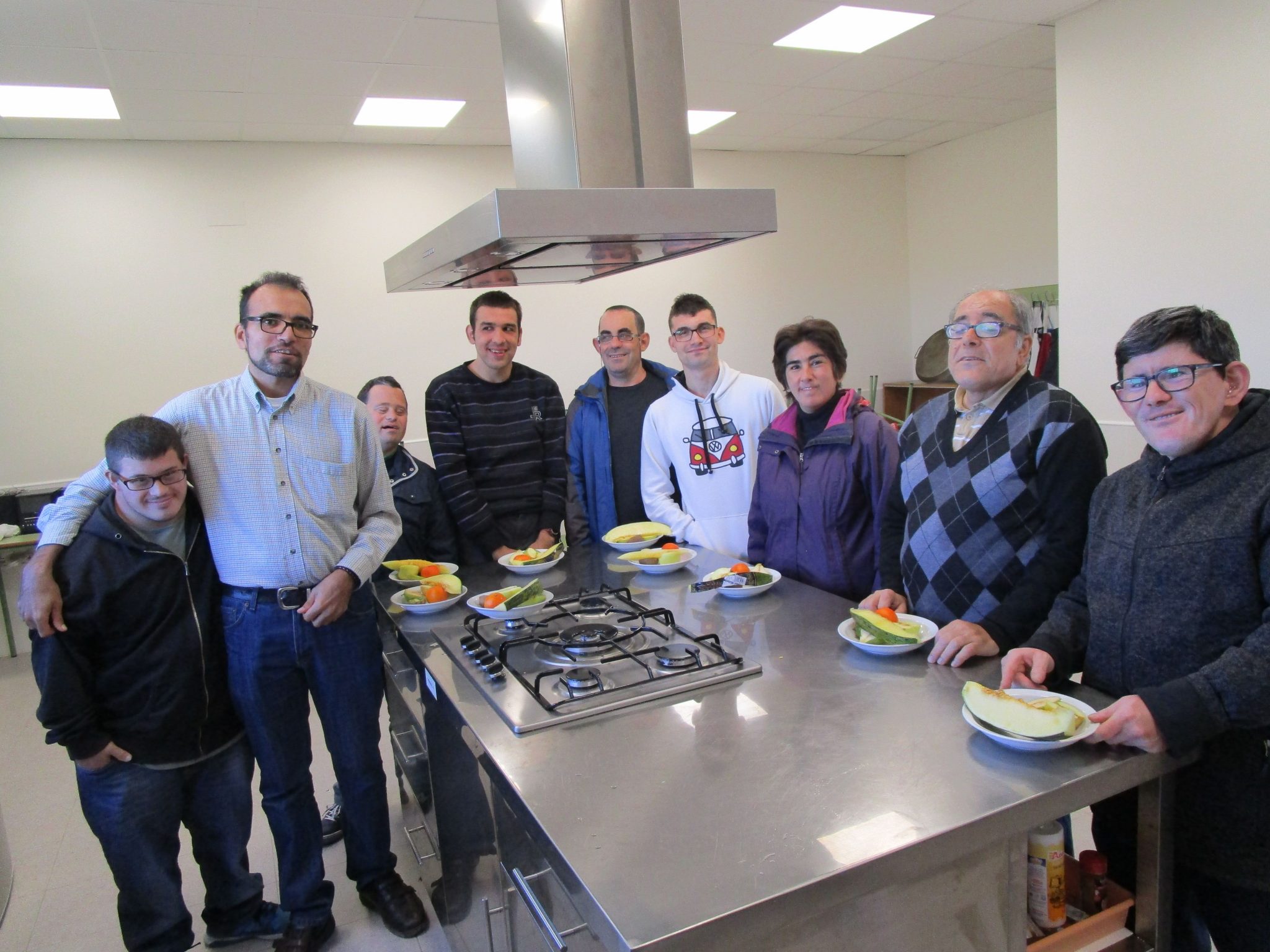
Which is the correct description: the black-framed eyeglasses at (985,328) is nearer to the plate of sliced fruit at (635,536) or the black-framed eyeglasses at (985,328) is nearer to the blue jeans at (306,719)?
the plate of sliced fruit at (635,536)

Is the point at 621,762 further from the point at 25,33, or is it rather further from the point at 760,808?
the point at 25,33

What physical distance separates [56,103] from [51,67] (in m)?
0.56

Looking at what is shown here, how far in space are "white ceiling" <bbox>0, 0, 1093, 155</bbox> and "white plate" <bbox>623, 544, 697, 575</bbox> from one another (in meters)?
2.36

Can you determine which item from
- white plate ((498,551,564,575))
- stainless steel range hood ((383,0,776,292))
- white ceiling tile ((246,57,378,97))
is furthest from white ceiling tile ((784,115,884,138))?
white plate ((498,551,564,575))

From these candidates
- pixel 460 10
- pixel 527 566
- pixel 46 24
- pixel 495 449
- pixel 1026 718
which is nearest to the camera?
pixel 1026 718

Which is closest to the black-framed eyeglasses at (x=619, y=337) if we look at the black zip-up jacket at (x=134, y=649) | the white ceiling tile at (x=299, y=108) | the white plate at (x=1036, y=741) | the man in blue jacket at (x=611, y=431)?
the man in blue jacket at (x=611, y=431)

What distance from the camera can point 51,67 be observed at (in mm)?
3600

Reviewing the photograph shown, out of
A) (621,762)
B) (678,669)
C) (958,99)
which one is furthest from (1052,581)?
(958,99)

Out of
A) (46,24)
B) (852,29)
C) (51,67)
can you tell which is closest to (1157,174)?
(852,29)

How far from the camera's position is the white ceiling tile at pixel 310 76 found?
3.78m

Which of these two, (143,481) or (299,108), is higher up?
(299,108)

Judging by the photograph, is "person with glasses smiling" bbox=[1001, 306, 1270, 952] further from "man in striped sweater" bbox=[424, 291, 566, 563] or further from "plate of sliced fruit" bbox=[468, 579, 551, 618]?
"man in striped sweater" bbox=[424, 291, 566, 563]

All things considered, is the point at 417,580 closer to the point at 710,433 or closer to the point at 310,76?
the point at 710,433

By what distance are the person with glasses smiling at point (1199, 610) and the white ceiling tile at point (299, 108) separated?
13.7 feet
